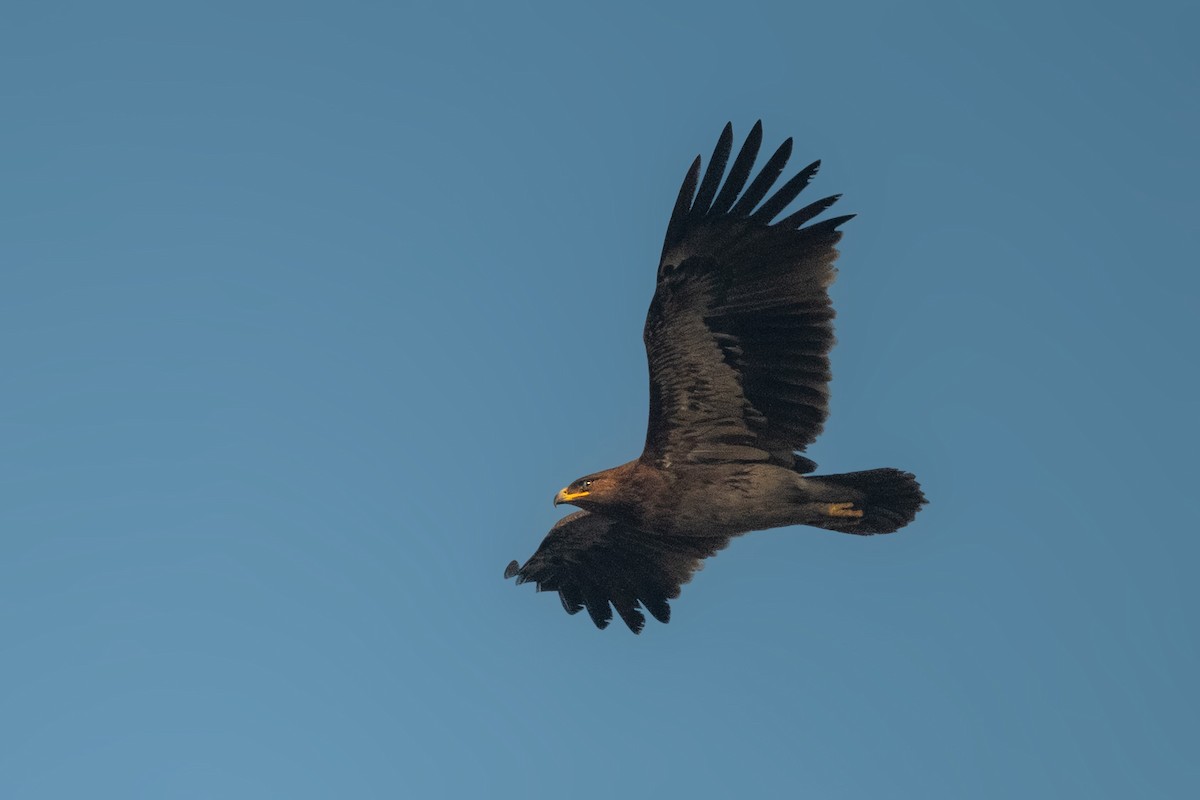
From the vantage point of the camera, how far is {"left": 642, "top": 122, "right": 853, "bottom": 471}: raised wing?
39.6 feet

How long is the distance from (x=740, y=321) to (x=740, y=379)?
0.54 meters

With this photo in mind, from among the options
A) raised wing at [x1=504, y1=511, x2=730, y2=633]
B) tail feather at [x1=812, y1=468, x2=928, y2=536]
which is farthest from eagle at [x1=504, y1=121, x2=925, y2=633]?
raised wing at [x1=504, y1=511, x2=730, y2=633]

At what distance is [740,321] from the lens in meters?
12.4

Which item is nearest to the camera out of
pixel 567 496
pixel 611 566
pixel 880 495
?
pixel 880 495

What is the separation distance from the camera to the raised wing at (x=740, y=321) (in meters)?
12.1

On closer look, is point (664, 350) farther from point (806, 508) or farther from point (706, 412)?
point (806, 508)

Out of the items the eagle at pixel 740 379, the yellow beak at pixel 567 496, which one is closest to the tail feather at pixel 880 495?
the eagle at pixel 740 379

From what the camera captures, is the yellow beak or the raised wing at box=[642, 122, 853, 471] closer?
the raised wing at box=[642, 122, 853, 471]

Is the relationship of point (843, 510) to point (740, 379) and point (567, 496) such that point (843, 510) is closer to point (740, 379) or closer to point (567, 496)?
point (740, 379)

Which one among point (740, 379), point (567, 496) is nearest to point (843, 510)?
point (740, 379)

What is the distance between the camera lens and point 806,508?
12812mm

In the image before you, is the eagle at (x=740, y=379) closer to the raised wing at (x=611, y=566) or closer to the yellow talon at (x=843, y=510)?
the yellow talon at (x=843, y=510)

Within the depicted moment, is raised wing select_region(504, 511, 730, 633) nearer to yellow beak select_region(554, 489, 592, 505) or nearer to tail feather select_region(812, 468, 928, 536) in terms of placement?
yellow beak select_region(554, 489, 592, 505)

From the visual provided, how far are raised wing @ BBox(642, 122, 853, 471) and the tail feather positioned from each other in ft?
1.20
